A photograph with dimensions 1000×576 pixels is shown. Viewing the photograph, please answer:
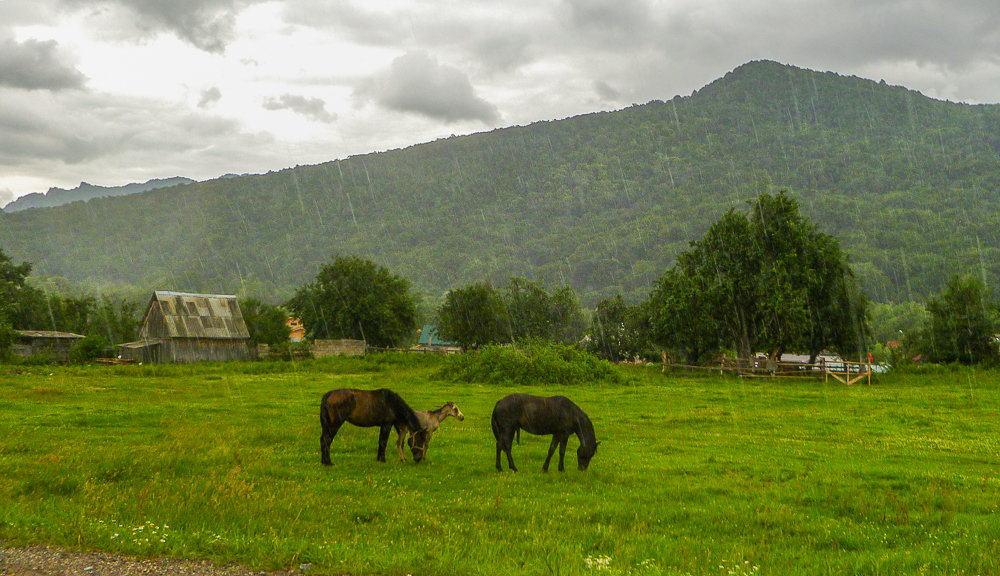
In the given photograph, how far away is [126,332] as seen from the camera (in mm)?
94188

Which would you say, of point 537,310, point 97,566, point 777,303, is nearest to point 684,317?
point 777,303

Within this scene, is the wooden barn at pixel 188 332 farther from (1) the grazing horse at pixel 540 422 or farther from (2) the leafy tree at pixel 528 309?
(1) the grazing horse at pixel 540 422

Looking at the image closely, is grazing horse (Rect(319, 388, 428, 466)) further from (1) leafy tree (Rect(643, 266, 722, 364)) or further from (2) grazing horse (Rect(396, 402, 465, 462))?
(1) leafy tree (Rect(643, 266, 722, 364))

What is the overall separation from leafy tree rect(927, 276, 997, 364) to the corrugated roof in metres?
70.0

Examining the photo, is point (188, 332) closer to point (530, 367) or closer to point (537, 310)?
point (530, 367)

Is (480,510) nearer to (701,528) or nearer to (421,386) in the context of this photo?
(701,528)

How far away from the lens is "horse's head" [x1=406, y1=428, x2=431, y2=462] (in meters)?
15.9

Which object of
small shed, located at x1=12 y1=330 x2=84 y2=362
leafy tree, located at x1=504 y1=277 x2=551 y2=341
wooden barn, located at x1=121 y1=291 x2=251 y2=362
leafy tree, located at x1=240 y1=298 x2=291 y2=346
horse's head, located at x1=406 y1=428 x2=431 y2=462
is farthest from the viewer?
leafy tree, located at x1=504 y1=277 x2=551 y2=341

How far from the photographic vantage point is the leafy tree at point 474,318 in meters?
92.1

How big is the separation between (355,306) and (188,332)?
20690 mm

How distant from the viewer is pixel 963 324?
57.1 meters

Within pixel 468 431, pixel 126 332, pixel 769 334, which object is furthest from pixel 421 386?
pixel 126 332

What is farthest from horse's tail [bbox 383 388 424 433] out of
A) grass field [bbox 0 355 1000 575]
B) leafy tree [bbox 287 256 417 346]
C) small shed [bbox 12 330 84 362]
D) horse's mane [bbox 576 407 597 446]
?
leafy tree [bbox 287 256 417 346]

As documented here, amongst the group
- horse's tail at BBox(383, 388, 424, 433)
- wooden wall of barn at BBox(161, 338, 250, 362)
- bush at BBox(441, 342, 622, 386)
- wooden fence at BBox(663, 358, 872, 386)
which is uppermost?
wooden wall of barn at BBox(161, 338, 250, 362)
